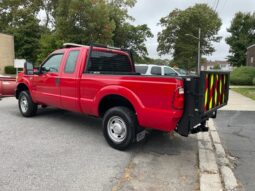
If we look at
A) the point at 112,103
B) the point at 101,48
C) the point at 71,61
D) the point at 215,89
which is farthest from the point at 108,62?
the point at 215,89

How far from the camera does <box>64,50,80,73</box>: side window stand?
626 centimetres

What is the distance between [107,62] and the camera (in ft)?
21.8

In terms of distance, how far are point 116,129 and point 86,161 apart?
901 millimetres

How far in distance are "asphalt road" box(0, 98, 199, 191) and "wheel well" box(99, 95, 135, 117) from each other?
0.71m

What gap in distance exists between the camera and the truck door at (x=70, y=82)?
6102 mm

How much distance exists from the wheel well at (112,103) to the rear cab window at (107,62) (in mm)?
636

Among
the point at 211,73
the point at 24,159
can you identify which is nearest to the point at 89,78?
the point at 24,159

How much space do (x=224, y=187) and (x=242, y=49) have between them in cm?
4397

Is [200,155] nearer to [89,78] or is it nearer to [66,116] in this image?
[89,78]

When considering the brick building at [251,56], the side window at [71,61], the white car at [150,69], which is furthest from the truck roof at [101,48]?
the brick building at [251,56]

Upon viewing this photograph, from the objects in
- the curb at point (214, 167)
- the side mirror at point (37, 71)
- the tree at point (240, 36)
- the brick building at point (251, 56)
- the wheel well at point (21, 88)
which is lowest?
the curb at point (214, 167)

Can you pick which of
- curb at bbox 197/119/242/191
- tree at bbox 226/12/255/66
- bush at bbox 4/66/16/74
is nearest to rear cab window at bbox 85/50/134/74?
curb at bbox 197/119/242/191

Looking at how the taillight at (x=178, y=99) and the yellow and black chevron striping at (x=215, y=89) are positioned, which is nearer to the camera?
the taillight at (x=178, y=99)

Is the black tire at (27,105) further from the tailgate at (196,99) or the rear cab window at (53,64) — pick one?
the tailgate at (196,99)
